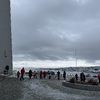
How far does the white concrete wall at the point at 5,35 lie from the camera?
35591mm

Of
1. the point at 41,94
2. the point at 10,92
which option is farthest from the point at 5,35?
the point at 41,94

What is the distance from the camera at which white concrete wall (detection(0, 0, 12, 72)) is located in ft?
117

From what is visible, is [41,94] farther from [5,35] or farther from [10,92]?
[5,35]

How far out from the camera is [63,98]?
15.5m

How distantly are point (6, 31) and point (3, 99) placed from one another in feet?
81.8

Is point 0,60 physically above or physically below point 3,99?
above

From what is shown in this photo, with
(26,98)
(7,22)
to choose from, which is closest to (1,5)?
(7,22)

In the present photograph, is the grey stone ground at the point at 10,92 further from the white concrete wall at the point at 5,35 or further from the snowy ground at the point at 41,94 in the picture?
the white concrete wall at the point at 5,35

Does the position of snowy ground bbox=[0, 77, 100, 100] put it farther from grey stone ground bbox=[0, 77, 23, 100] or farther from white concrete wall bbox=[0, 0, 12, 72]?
white concrete wall bbox=[0, 0, 12, 72]

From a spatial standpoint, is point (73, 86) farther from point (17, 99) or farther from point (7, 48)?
point (7, 48)

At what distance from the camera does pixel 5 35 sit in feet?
122

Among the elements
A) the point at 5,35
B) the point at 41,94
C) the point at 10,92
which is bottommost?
the point at 41,94

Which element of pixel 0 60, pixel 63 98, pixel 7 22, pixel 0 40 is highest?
pixel 7 22

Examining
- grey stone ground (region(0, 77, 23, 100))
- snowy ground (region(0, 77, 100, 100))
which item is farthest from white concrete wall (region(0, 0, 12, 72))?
snowy ground (region(0, 77, 100, 100))
